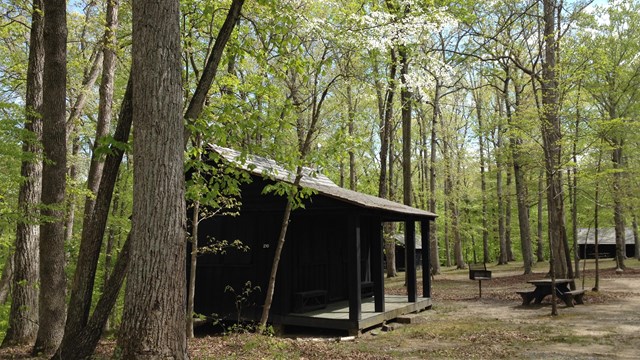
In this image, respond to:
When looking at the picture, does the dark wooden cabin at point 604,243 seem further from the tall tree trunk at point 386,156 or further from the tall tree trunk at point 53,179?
the tall tree trunk at point 53,179

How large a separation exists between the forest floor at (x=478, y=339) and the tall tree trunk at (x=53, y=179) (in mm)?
843

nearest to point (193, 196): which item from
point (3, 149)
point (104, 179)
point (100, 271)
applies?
point (104, 179)

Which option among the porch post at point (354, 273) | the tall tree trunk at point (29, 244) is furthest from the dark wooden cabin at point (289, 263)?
the tall tree trunk at point (29, 244)

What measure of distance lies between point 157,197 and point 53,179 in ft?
14.3

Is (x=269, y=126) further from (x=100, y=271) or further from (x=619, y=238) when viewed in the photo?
(x=619, y=238)

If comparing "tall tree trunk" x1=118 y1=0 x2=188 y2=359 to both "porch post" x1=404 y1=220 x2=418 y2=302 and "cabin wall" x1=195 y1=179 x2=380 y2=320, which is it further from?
"porch post" x1=404 y1=220 x2=418 y2=302

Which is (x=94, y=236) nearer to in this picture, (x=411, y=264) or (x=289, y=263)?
(x=289, y=263)

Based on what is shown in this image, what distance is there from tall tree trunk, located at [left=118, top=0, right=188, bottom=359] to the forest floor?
133 inches

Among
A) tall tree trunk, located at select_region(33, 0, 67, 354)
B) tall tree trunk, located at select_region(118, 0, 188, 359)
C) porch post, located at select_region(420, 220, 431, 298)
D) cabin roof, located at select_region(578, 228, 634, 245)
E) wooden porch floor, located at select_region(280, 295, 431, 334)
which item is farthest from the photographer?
cabin roof, located at select_region(578, 228, 634, 245)

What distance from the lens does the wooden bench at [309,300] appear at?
10.8m

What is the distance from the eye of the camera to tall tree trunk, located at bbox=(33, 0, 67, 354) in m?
7.43

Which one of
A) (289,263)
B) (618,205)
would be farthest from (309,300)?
(618,205)

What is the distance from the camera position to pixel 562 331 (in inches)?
385

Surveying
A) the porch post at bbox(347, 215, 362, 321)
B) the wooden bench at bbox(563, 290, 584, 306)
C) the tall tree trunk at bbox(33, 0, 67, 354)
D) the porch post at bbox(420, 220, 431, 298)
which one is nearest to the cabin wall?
the porch post at bbox(347, 215, 362, 321)
